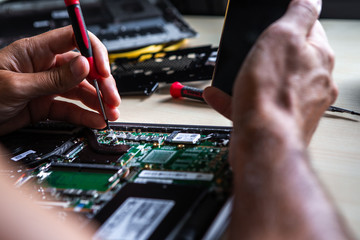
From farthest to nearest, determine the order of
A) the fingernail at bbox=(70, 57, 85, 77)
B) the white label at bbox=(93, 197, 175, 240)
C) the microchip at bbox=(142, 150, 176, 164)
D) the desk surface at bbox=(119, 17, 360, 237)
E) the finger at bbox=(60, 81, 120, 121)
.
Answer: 1. the finger at bbox=(60, 81, 120, 121)
2. the fingernail at bbox=(70, 57, 85, 77)
3. the microchip at bbox=(142, 150, 176, 164)
4. the desk surface at bbox=(119, 17, 360, 237)
5. the white label at bbox=(93, 197, 175, 240)

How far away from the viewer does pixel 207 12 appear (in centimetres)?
235

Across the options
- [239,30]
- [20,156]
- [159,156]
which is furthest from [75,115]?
[239,30]

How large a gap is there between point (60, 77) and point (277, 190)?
0.68 m

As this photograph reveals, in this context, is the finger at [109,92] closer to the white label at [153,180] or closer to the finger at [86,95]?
the finger at [86,95]

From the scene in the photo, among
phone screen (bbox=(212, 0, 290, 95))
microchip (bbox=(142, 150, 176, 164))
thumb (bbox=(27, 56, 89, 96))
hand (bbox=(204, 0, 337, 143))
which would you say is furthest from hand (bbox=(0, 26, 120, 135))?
hand (bbox=(204, 0, 337, 143))

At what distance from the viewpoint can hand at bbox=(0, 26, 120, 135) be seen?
0.98 meters

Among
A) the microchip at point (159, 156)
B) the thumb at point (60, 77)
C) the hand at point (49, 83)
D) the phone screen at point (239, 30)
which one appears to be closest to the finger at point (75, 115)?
the hand at point (49, 83)

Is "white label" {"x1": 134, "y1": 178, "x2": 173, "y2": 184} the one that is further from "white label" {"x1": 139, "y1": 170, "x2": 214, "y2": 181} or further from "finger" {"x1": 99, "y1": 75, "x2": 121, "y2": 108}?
"finger" {"x1": 99, "y1": 75, "x2": 121, "y2": 108}

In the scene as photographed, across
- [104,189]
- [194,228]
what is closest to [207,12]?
[104,189]

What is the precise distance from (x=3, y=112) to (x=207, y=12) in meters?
1.60

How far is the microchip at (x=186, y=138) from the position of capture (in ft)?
2.82

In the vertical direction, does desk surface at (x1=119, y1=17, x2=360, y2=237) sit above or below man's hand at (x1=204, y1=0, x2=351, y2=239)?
below

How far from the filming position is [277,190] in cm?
51

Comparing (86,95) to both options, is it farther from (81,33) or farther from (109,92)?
(81,33)
